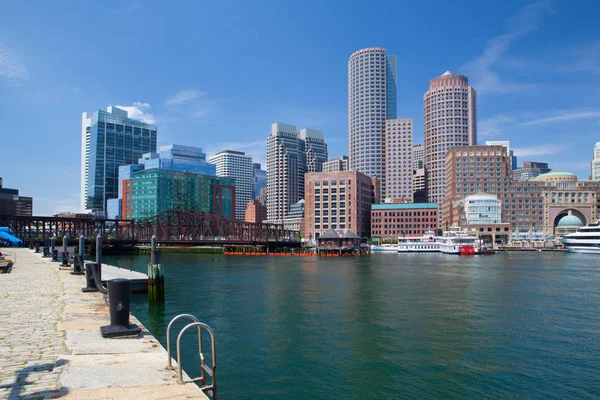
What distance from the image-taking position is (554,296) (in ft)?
180

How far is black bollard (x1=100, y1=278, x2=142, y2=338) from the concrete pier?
436mm

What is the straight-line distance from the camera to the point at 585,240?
6506 inches

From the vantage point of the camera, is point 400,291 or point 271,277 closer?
point 400,291

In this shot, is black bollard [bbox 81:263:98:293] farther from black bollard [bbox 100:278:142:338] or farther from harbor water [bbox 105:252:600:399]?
black bollard [bbox 100:278:142:338]

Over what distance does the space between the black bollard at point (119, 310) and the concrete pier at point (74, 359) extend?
436mm

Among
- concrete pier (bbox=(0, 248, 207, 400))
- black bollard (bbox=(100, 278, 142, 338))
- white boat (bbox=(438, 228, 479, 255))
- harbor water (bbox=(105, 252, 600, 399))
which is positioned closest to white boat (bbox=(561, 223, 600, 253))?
white boat (bbox=(438, 228, 479, 255))

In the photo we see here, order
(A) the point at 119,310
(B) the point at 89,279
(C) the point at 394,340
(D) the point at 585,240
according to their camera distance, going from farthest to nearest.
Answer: (D) the point at 585,240 < (B) the point at 89,279 < (C) the point at 394,340 < (A) the point at 119,310

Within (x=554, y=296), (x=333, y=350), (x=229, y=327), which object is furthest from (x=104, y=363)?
(x=554, y=296)

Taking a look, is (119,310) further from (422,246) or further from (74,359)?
(422,246)

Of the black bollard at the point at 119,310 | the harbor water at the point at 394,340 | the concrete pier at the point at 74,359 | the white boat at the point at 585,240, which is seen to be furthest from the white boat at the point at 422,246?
the black bollard at the point at 119,310

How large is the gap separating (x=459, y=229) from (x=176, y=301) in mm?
171789

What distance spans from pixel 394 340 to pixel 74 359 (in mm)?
22826

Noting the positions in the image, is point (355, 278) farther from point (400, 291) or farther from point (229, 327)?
point (229, 327)

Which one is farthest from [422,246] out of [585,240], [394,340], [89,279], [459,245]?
[89,279]
